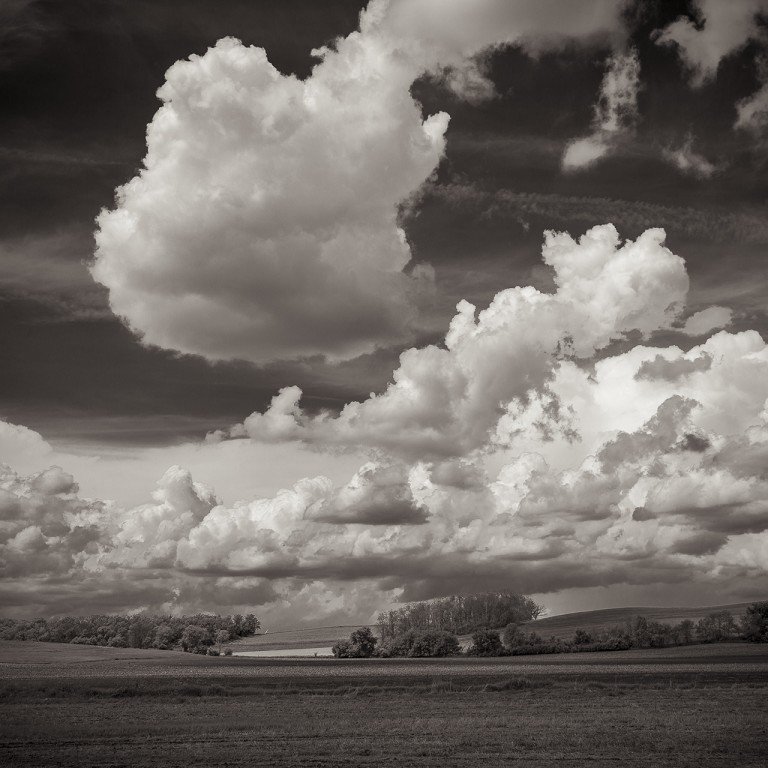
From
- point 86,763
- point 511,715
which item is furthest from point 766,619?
point 86,763

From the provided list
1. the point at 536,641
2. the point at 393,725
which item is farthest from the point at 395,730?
the point at 536,641

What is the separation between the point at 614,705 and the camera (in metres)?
58.4

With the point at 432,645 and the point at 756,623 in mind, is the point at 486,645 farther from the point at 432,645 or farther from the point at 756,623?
the point at 756,623

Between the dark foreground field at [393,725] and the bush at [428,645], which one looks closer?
the dark foreground field at [393,725]

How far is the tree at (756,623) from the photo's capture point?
188625 millimetres

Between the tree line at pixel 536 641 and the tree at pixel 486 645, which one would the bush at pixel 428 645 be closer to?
the tree line at pixel 536 641

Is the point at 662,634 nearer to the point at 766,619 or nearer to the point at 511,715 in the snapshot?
the point at 766,619

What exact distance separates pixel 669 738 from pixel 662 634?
17339 centimetres

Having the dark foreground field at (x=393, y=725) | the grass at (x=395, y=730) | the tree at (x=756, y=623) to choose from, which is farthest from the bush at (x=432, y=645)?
the grass at (x=395, y=730)

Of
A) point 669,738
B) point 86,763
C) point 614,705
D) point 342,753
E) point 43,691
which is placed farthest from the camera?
point 43,691

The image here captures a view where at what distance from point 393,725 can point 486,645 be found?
15074 centimetres

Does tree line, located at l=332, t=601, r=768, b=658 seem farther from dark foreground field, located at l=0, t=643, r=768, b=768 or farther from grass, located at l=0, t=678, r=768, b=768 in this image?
grass, located at l=0, t=678, r=768, b=768

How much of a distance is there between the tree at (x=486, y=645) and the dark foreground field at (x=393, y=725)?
110 metres

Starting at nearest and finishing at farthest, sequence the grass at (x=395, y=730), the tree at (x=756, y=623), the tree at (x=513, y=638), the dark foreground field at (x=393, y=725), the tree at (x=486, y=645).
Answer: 1. the grass at (x=395, y=730)
2. the dark foreground field at (x=393, y=725)
3. the tree at (x=486, y=645)
4. the tree at (x=756, y=623)
5. the tree at (x=513, y=638)
